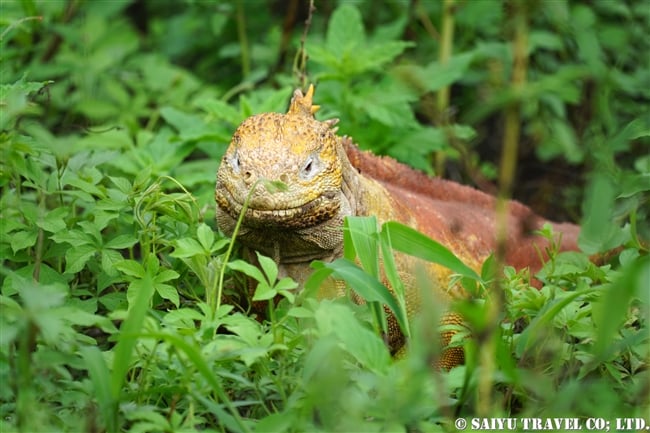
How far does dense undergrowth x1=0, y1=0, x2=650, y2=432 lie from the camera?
3.29 meters

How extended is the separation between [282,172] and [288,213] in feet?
0.53

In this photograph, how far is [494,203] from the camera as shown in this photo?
632 centimetres

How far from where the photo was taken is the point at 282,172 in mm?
4395

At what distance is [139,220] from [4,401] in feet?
2.89

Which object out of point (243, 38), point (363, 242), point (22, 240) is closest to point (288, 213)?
point (363, 242)

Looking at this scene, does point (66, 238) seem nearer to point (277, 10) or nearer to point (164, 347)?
point (164, 347)

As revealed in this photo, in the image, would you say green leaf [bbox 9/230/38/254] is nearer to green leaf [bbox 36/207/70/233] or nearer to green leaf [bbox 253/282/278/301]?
green leaf [bbox 36/207/70/233]

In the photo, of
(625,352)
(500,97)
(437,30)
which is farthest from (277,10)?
(500,97)

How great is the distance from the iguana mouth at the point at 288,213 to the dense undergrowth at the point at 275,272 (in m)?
0.15

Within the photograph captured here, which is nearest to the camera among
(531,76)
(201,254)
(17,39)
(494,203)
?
(201,254)

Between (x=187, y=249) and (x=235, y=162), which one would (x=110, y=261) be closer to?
(x=187, y=249)

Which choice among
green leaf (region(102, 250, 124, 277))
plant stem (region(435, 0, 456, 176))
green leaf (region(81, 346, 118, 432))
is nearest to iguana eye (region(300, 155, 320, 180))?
green leaf (region(102, 250, 124, 277))

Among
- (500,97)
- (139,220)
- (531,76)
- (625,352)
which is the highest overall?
(500,97)

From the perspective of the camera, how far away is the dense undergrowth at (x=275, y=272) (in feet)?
10.8
